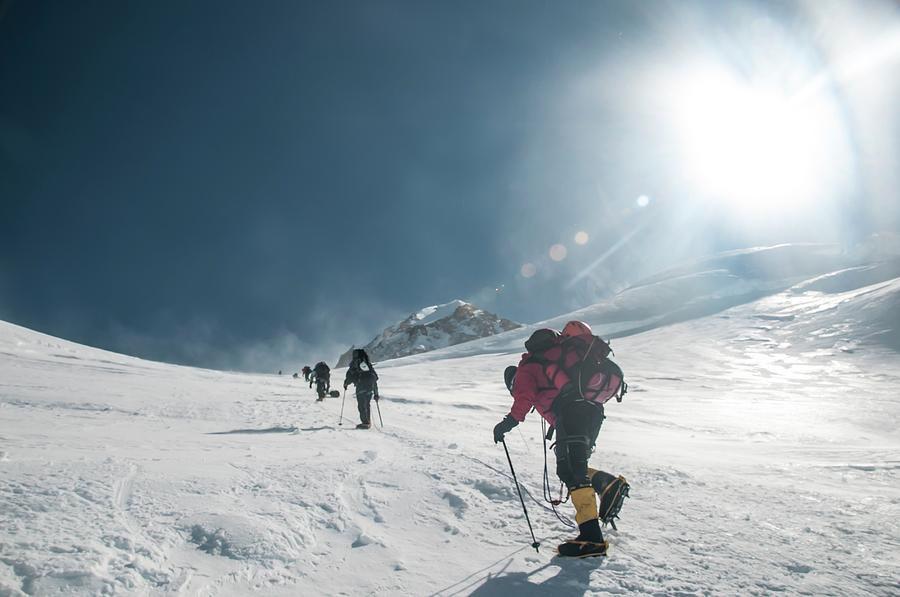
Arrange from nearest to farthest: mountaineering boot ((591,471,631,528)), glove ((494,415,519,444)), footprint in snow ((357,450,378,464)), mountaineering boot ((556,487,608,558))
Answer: mountaineering boot ((556,487,608,558)) → mountaineering boot ((591,471,631,528)) → glove ((494,415,519,444)) → footprint in snow ((357,450,378,464))

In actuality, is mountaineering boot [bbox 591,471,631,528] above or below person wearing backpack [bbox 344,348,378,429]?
below

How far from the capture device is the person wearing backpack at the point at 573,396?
13.2ft

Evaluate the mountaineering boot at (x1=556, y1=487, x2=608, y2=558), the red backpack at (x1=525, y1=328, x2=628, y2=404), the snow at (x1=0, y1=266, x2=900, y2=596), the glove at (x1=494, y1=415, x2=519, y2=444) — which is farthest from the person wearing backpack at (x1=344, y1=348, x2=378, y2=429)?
the mountaineering boot at (x1=556, y1=487, x2=608, y2=558)

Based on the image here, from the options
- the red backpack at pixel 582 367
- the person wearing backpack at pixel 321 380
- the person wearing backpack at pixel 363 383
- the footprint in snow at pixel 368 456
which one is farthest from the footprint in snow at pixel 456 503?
the person wearing backpack at pixel 321 380

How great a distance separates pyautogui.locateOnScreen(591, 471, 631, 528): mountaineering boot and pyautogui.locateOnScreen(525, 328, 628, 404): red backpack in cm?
A: 68

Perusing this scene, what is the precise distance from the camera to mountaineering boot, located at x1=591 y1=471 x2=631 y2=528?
3972 mm

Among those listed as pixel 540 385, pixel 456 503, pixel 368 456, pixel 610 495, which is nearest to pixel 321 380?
pixel 368 456

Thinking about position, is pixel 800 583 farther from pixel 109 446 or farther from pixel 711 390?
pixel 711 390

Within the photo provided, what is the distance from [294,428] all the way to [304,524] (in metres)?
5.90

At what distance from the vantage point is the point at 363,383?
11992 mm

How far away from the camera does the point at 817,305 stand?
67.6m

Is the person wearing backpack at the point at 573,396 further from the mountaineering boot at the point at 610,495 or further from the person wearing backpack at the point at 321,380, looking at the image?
the person wearing backpack at the point at 321,380

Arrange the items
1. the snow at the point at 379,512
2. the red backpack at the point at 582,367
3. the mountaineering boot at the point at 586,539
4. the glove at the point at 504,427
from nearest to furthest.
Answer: the snow at the point at 379,512 → the mountaineering boot at the point at 586,539 → the red backpack at the point at 582,367 → the glove at the point at 504,427

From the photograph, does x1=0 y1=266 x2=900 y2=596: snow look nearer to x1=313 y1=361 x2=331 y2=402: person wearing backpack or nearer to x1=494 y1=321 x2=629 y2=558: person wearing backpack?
x1=494 y1=321 x2=629 y2=558: person wearing backpack
